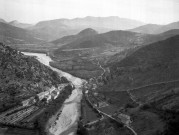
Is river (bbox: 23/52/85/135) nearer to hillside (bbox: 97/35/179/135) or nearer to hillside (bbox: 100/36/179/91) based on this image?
hillside (bbox: 97/35/179/135)

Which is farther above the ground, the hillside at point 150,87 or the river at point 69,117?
the hillside at point 150,87

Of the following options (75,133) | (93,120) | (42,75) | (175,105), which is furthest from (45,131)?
(42,75)

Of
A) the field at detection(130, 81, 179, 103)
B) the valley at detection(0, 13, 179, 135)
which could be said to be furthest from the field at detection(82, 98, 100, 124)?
the field at detection(130, 81, 179, 103)

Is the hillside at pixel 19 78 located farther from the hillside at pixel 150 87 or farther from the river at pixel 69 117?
the hillside at pixel 150 87

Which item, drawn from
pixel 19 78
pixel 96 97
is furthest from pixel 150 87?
pixel 19 78

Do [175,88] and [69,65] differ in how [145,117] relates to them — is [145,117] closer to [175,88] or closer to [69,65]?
[175,88]

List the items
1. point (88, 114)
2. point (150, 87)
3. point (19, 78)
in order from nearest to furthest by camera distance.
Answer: point (88, 114) → point (150, 87) → point (19, 78)

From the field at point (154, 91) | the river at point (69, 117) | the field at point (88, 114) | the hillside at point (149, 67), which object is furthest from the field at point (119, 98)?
the river at point (69, 117)

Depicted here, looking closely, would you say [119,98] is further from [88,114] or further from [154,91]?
[88,114]

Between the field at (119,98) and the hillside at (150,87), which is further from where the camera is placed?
the field at (119,98)
